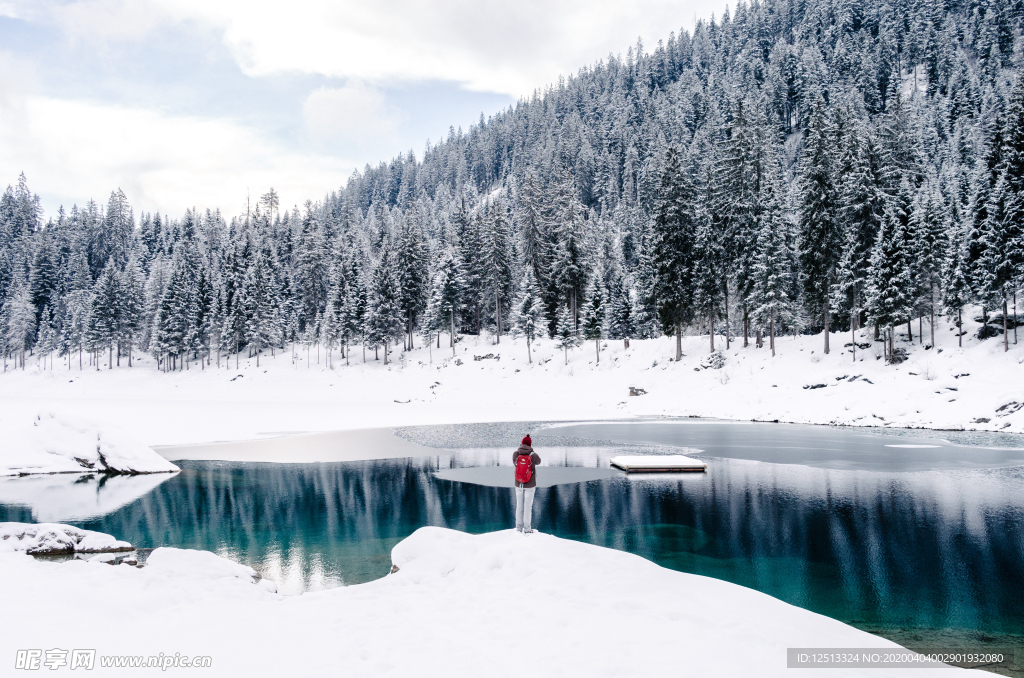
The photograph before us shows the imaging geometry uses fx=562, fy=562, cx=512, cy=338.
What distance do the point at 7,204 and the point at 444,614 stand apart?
190687 millimetres

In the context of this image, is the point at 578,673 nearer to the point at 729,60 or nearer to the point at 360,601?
the point at 360,601

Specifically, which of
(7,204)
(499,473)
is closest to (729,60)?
(499,473)

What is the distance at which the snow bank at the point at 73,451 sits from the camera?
26.6 metres

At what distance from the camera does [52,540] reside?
527 inches

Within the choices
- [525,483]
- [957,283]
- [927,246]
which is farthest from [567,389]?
[525,483]

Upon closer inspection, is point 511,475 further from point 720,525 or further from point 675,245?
point 675,245

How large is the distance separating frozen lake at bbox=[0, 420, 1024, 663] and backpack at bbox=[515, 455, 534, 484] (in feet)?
10.8

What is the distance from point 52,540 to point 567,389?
4682 centimetres

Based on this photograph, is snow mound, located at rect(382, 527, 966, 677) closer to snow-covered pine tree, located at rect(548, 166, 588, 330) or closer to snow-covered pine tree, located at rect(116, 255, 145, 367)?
snow-covered pine tree, located at rect(548, 166, 588, 330)

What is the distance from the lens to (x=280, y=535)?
1619 centimetres

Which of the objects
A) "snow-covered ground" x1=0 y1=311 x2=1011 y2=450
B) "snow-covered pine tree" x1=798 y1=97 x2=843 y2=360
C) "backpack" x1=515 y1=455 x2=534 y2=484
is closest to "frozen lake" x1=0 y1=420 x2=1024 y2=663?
"backpack" x1=515 y1=455 x2=534 y2=484

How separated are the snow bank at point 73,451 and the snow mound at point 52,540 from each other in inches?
551

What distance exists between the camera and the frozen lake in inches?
454

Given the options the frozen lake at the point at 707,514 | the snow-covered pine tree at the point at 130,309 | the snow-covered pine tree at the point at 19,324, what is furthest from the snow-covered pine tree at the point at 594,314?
the snow-covered pine tree at the point at 19,324
